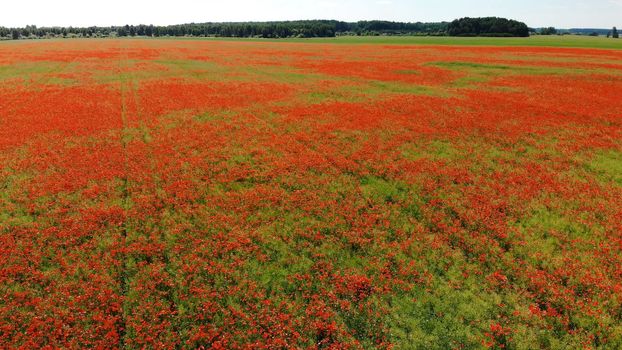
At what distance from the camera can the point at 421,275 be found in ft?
37.4

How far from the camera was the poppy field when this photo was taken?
9.51 metres

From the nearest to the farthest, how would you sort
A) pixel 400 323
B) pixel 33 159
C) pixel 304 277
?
pixel 400 323, pixel 304 277, pixel 33 159

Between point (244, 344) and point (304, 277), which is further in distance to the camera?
point (304, 277)

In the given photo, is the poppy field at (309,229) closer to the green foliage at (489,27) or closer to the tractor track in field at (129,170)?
the tractor track in field at (129,170)

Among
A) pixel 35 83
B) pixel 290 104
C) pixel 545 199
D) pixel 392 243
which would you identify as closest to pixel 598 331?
pixel 392 243

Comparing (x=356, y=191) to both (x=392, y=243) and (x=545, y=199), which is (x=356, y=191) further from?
(x=545, y=199)

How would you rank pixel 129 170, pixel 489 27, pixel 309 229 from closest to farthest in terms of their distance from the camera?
pixel 309 229, pixel 129 170, pixel 489 27

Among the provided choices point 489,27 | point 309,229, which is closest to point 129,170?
point 309,229

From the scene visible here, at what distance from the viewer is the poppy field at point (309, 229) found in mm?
9508

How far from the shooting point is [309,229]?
13.7 meters

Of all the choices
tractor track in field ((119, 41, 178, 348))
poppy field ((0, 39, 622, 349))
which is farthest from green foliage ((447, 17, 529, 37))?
tractor track in field ((119, 41, 178, 348))

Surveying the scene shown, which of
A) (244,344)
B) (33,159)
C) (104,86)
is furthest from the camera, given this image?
(104,86)

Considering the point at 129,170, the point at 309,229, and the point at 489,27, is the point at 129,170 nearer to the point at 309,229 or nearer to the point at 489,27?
the point at 309,229

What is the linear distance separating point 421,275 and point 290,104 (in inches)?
954
